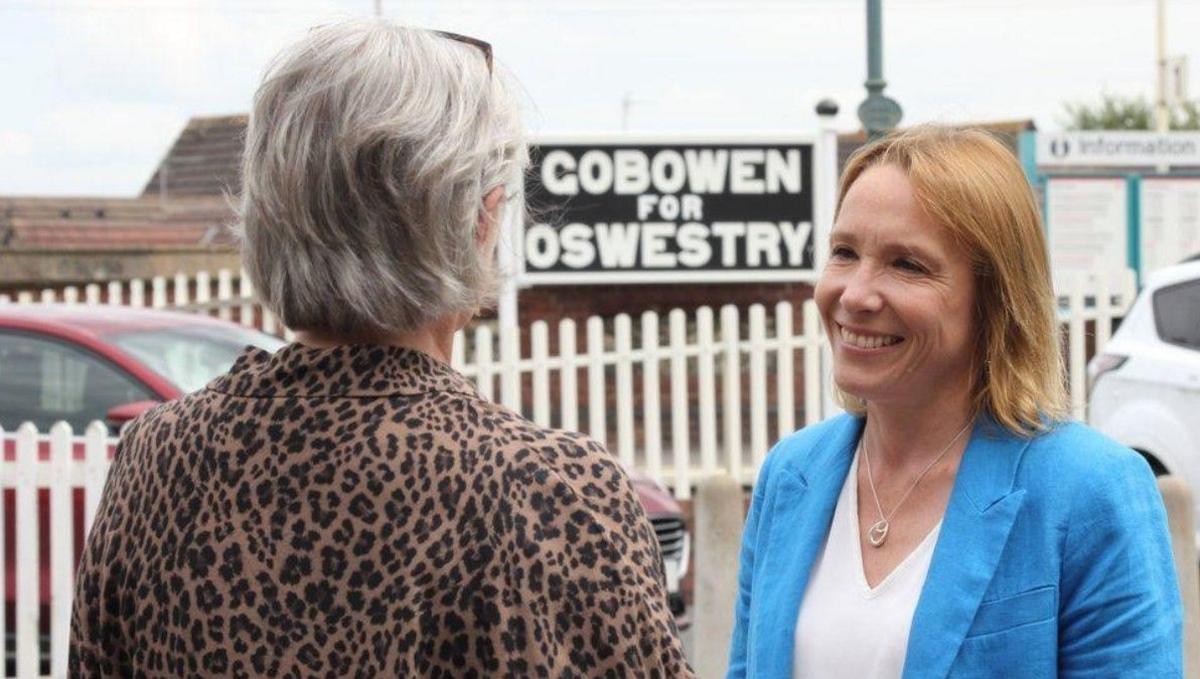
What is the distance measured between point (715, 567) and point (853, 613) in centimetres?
367

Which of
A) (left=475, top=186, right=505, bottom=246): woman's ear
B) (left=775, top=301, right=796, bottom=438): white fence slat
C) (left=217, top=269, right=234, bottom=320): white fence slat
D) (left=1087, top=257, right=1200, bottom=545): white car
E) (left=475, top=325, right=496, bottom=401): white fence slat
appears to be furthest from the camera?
(left=217, top=269, right=234, bottom=320): white fence slat

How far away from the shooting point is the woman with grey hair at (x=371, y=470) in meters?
1.70

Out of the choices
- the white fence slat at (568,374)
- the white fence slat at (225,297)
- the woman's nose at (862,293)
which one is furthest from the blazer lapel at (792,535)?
the white fence slat at (225,297)

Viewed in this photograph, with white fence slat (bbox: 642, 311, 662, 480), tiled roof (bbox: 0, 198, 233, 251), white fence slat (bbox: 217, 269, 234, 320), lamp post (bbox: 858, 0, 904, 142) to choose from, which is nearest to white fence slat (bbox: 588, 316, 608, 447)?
white fence slat (bbox: 642, 311, 662, 480)

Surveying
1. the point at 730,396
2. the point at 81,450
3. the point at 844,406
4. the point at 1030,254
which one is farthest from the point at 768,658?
the point at 730,396

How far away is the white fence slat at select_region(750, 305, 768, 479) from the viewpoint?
12062 mm

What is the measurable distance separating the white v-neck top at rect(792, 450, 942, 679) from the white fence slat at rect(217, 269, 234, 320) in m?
12.0

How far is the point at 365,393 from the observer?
178 centimetres

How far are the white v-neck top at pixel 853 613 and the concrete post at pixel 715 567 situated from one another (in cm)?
337

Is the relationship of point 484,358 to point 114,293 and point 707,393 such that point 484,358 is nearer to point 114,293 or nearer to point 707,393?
point 707,393

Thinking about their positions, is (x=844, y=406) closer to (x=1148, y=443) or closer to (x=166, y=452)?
(x=166, y=452)

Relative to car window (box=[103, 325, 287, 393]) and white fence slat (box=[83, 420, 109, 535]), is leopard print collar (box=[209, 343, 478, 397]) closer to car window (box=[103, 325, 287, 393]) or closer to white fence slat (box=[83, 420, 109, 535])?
white fence slat (box=[83, 420, 109, 535])

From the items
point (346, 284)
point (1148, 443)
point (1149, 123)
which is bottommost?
point (1148, 443)

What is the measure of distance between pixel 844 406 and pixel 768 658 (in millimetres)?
466
